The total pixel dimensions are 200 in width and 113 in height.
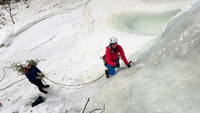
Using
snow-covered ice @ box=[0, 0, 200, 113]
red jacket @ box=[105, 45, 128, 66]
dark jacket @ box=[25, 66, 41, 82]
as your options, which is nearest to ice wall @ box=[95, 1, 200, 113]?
snow-covered ice @ box=[0, 0, 200, 113]

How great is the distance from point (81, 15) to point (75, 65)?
636 centimetres

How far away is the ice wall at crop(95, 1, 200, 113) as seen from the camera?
405 cm

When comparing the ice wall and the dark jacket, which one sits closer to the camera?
the ice wall

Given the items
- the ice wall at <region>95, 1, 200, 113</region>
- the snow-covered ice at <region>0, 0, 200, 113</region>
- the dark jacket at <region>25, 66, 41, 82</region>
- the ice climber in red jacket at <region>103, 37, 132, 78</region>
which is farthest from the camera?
the dark jacket at <region>25, 66, 41, 82</region>

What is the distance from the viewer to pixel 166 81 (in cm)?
462

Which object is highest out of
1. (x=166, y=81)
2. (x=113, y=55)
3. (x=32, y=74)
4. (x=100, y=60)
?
(x=113, y=55)

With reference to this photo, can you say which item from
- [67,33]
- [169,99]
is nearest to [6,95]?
[67,33]

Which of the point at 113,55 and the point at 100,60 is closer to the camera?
the point at 113,55

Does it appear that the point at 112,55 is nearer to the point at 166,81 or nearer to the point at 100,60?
the point at 166,81

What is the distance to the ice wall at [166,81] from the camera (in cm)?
405

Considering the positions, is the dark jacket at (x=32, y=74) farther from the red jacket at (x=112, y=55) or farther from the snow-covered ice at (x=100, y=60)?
the red jacket at (x=112, y=55)

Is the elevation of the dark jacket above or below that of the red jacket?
below

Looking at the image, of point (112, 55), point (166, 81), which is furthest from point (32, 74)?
point (166, 81)

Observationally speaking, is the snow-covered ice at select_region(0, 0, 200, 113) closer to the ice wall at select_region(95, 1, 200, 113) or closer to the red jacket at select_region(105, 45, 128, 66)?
the ice wall at select_region(95, 1, 200, 113)
